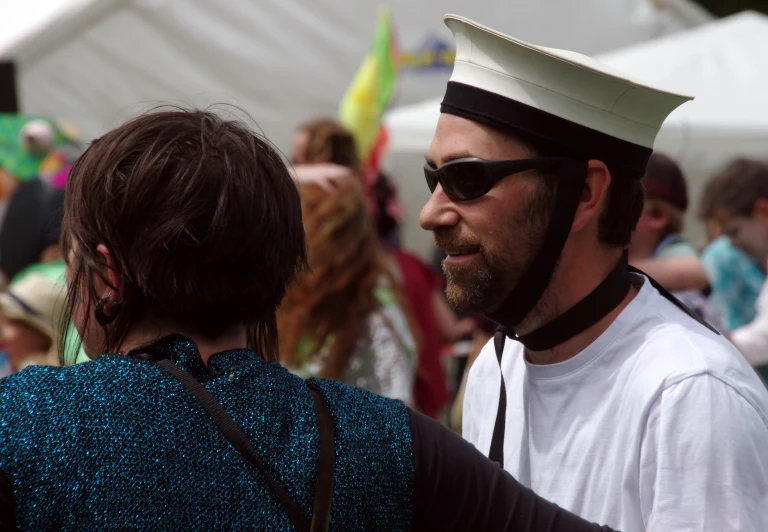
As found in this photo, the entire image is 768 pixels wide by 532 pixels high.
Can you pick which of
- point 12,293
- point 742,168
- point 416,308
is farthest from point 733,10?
point 12,293

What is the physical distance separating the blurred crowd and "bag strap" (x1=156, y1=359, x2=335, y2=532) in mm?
1758

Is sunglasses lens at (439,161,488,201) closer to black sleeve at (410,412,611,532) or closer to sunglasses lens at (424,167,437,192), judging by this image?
sunglasses lens at (424,167,437,192)

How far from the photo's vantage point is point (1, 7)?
6.88 metres

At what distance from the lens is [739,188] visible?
4.61m

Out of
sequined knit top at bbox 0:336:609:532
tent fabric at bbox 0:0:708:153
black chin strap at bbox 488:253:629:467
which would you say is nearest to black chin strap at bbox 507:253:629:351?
black chin strap at bbox 488:253:629:467

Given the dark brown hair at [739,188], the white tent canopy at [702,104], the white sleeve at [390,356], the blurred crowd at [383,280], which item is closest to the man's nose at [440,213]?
the blurred crowd at [383,280]

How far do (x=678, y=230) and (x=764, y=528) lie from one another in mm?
2179

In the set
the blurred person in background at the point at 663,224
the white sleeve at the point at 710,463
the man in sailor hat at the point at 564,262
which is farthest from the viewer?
the blurred person in background at the point at 663,224

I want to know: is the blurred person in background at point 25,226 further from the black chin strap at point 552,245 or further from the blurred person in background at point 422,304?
the black chin strap at point 552,245

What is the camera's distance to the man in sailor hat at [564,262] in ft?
5.47

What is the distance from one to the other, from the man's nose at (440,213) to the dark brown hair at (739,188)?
3165 mm

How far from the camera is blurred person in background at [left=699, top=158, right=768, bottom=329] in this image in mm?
4605

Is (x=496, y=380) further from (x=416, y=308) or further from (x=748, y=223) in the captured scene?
(x=748, y=223)

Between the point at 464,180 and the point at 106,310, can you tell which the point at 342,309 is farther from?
the point at 106,310
